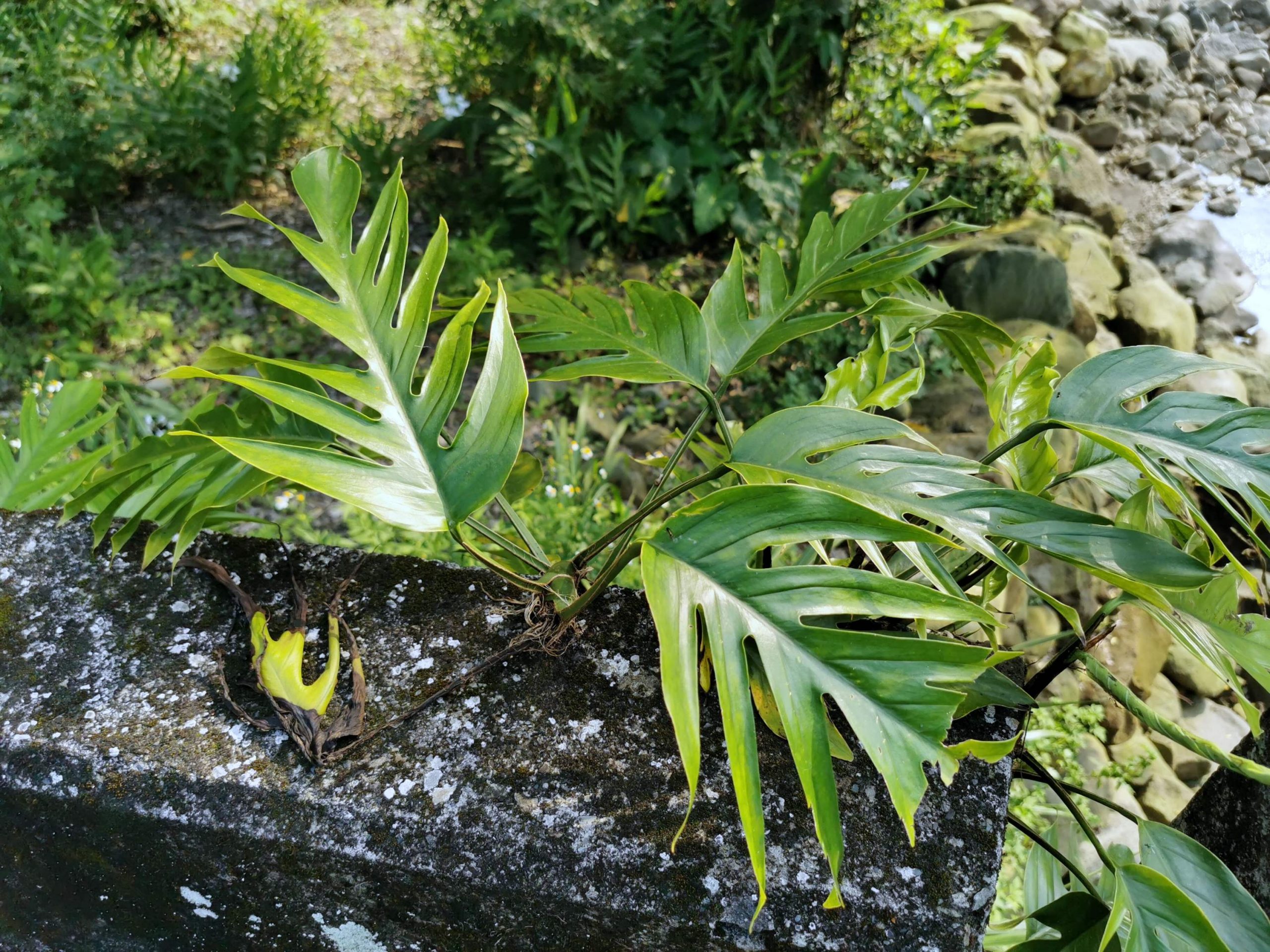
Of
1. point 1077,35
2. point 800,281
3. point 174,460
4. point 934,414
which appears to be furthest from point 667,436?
point 1077,35

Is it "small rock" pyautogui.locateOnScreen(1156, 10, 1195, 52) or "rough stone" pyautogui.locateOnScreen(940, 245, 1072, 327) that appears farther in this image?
"small rock" pyautogui.locateOnScreen(1156, 10, 1195, 52)

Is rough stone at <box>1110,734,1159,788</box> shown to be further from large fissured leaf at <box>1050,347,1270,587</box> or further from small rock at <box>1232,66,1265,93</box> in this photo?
small rock at <box>1232,66,1265,93</box>

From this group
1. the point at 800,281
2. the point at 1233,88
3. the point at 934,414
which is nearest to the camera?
the point at 800,281

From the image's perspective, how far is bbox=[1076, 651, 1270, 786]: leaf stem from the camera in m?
1.03

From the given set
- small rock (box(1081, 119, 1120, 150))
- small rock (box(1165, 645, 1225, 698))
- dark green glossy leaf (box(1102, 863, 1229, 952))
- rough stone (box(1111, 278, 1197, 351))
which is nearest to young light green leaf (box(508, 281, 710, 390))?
dark green glossy leaf (box(1102, 863, 1229, 952))

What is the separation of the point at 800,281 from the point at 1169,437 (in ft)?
1.76

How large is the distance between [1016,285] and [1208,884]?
3168 mm

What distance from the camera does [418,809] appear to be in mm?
969

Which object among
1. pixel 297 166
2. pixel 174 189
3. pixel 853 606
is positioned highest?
pixel 174 189

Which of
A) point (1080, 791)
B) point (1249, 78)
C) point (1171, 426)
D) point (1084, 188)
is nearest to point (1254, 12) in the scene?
point (1249, 78)

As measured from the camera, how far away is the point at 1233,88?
19.7ft

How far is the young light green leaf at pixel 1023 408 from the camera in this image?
1.16 metres

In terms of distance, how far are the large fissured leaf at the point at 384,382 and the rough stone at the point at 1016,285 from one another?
3.11 metres

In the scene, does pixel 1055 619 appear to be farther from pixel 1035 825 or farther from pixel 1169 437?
pixel 1169 437
